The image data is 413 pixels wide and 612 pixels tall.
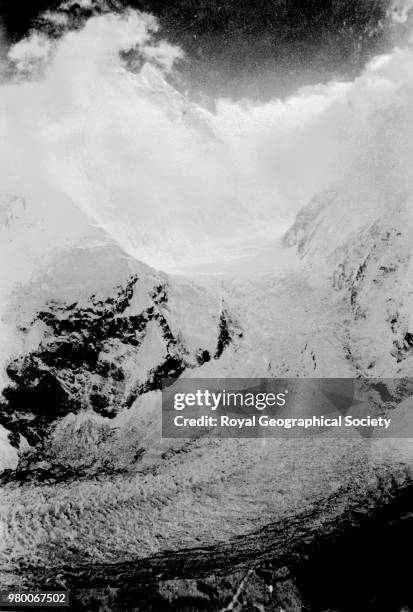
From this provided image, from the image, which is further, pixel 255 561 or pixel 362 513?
pixel 362 513

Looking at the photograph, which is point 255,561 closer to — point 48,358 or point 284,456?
point 284,456

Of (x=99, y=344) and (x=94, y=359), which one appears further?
(x=99, y=344)

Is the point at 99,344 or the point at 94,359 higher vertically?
the point at 99,344

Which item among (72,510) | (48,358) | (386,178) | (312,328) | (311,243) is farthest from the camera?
(311,243)

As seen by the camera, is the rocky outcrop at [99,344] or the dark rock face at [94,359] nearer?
the dark rock face at [94,359]

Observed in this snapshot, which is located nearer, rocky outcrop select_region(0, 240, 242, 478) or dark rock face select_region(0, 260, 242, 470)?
dark rock face select_region(0, 260, 242, 470)

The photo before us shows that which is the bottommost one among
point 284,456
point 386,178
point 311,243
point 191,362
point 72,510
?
point 72,510

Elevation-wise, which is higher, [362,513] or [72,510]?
[362,513]

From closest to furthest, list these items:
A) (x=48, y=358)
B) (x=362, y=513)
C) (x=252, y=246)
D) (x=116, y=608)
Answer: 1. (x=116, y=608)
2. (x=362, y=513)
3. (x=48, y=358)
4. (x=252, y=246)

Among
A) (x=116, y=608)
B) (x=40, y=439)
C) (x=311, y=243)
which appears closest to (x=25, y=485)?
(x=40, y=439)
